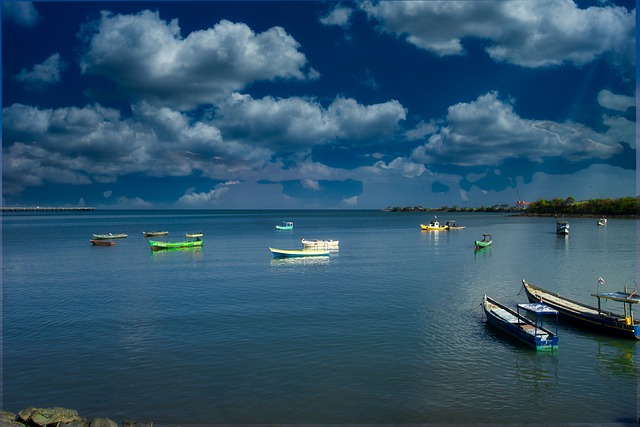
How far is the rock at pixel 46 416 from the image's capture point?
16.5 m

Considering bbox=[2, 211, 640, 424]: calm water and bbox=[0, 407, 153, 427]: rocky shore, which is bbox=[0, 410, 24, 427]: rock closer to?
bbox=[0, 407, 153, 427]: rocky shore

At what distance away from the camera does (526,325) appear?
28.1m

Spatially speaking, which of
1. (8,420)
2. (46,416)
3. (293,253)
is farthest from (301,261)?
(8,420)

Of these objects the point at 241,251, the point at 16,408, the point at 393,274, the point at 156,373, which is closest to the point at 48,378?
the point at 16,408

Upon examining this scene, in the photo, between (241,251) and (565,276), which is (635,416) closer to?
→ (565,276)

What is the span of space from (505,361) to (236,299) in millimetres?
23180

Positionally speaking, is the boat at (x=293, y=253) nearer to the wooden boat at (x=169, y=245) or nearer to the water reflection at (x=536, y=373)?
the wooden boat at (x=169, y=245)

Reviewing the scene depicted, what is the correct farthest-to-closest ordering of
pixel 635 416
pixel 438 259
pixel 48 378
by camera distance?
pixel 438 259
pixel 48 378
pixel 635 416

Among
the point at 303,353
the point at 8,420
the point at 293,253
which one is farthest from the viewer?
the point at 293,253

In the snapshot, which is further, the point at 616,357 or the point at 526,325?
the point at 526,325

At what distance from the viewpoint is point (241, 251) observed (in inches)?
3159

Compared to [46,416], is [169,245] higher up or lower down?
higher up

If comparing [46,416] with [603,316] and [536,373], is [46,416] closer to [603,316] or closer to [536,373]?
[536,373]

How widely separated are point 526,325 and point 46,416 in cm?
2557
